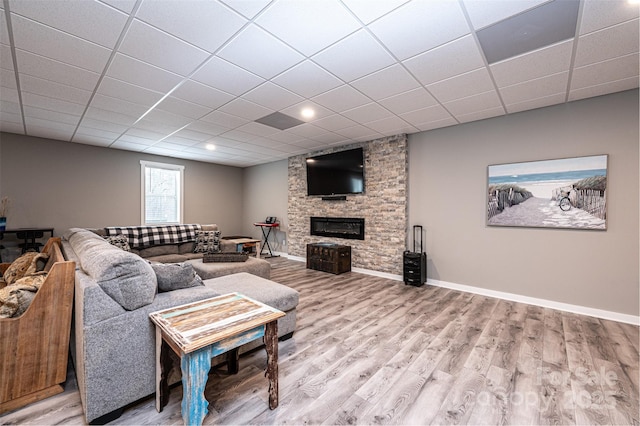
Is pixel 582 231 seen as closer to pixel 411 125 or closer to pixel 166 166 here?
pixel 411 125

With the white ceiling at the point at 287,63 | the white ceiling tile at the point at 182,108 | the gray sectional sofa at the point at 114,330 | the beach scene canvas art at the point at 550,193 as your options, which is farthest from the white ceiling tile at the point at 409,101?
the gray sectional sofa at the point at 114,330

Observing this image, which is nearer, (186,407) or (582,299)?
(186,407)

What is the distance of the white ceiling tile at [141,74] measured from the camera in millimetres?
2488

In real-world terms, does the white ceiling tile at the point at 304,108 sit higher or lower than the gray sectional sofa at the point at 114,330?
higher

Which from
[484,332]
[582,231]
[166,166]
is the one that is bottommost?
[484,332]

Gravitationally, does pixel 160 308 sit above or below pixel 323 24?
below

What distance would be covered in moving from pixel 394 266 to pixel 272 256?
3.50 m

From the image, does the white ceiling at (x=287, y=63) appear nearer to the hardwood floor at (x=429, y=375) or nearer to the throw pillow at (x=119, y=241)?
the throw pillow at (x=119, y=241)

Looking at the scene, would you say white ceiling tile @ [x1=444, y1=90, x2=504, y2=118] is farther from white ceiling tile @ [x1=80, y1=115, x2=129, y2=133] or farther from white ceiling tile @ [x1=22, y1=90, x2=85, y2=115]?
white ceiling tile @ [x1=80, y1=115, x2=129, y2=133]

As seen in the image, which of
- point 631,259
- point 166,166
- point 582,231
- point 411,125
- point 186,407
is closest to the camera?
point 186,407

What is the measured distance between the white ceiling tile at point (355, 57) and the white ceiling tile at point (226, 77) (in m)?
0.77

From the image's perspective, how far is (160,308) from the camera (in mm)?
1799

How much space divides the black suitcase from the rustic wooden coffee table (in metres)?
3.21

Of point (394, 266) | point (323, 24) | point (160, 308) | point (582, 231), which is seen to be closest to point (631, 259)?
point (582, 231)
